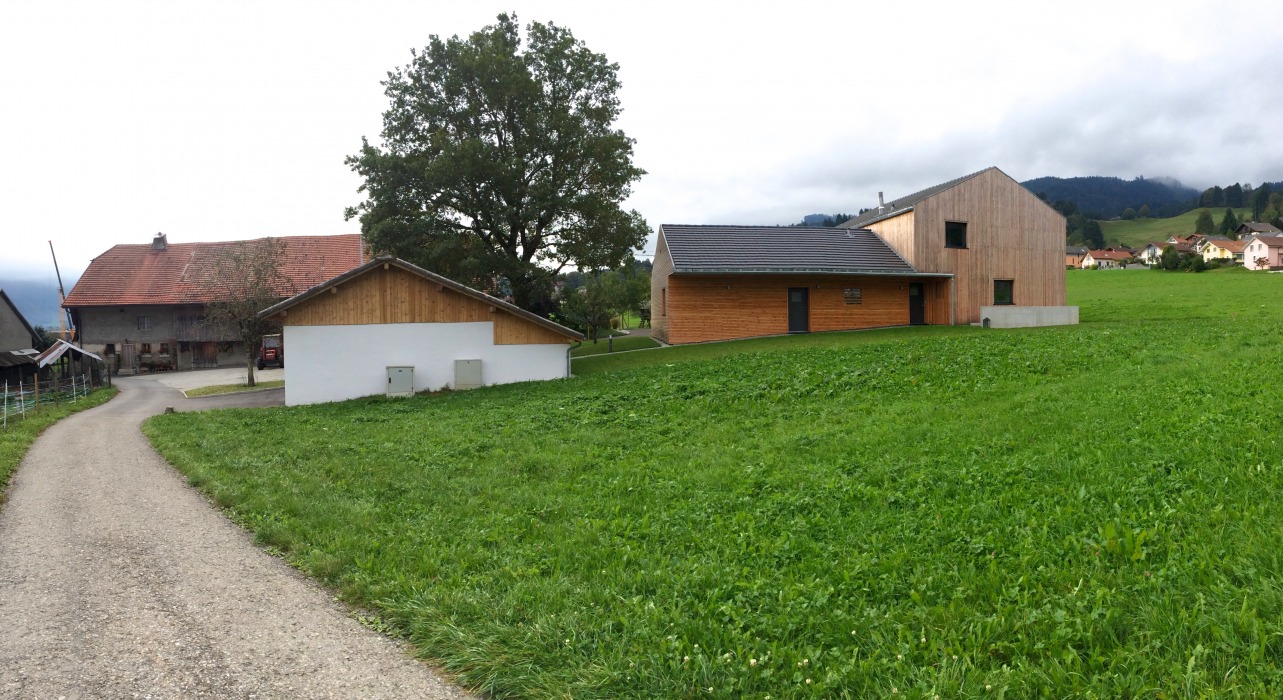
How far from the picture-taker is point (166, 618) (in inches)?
189

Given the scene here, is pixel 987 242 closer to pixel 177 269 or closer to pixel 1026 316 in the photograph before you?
pixel 1026 316

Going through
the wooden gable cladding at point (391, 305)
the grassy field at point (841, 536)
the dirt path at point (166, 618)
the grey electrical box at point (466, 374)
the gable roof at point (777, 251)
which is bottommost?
the dirt path at point (166, 618)

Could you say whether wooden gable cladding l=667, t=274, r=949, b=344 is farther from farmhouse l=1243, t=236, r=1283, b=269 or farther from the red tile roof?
farmhouse l=1243, t=236, r=1283, b=269

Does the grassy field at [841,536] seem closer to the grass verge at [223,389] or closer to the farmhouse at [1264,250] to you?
the grass verge at [223,389]

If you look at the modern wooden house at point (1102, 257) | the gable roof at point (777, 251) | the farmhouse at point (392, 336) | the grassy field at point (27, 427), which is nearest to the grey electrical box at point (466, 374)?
the farmhouse at point (392, 336)

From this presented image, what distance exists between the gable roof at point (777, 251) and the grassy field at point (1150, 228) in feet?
531

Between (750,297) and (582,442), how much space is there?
18.1 metres

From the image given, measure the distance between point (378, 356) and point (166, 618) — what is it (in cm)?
1698

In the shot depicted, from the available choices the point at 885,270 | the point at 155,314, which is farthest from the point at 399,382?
the point at 155,314

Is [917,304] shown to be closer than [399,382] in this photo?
No

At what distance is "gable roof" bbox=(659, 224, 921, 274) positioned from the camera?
2698 centimetres

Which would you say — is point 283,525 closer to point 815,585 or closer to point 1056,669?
point 815,585

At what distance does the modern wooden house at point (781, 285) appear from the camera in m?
26.9

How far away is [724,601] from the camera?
4.64 m
